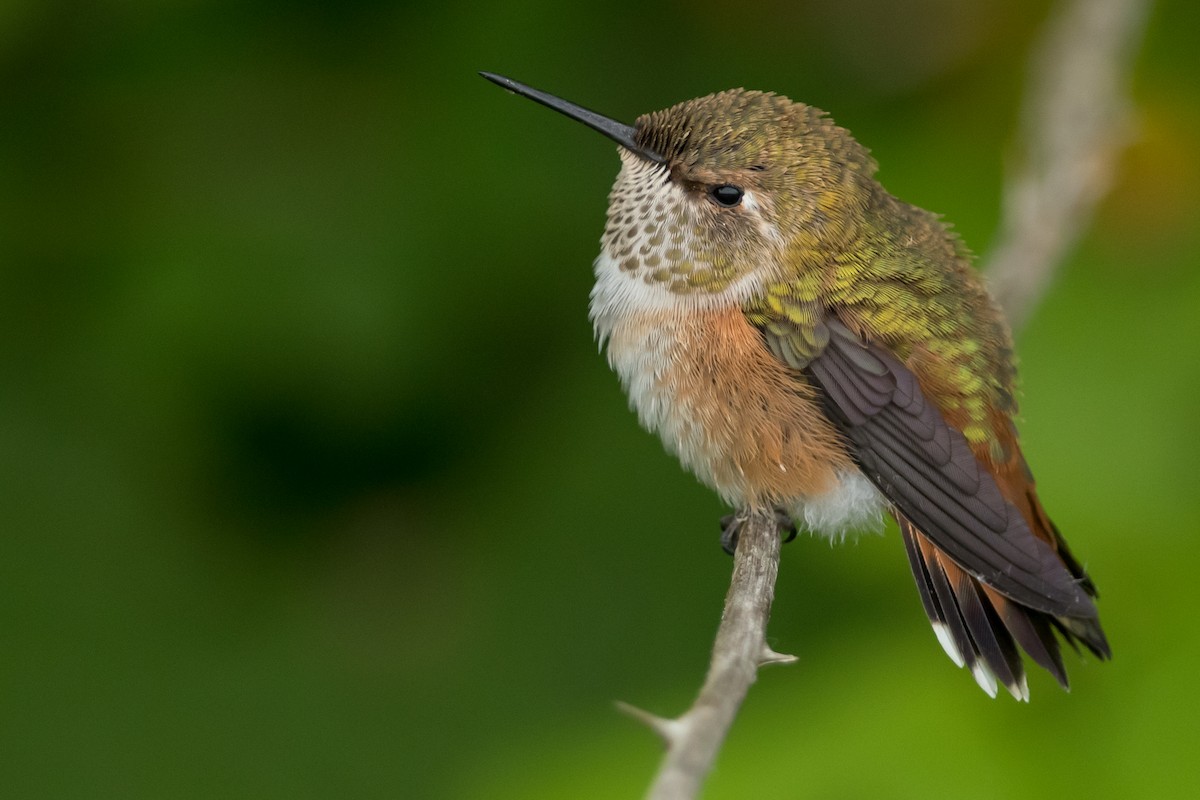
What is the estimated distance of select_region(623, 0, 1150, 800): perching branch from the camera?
129 inches

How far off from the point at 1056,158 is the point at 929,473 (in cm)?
131

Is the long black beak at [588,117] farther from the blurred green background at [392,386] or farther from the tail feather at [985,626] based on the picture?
the tail feather at [985,626]

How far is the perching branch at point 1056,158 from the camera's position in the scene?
3287mm

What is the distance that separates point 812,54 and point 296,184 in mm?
1716

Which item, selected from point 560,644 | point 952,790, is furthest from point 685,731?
point 560,644

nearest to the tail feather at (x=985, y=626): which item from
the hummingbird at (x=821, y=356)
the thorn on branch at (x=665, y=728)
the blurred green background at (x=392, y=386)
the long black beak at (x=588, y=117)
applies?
the hummingbird at (x=821, y=356)

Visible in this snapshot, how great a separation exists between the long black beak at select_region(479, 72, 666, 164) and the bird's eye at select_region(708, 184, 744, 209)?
15 centimetres

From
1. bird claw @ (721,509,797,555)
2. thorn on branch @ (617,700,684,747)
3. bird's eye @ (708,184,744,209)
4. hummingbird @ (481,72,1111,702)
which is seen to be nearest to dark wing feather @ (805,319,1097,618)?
hummingbird @ (481,72,1111,702)

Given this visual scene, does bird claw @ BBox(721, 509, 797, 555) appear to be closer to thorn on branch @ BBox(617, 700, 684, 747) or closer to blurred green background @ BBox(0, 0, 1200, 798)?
blurred green background @ BBox(0, 0, 1200, 798)

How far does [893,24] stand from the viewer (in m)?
4.64

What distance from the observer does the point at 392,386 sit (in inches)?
161

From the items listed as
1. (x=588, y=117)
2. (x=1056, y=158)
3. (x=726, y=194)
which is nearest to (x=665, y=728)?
(x=726, y=194)

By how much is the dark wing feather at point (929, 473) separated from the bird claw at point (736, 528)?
27 centimetres

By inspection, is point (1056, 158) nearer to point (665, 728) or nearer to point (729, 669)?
point (729, 669)
